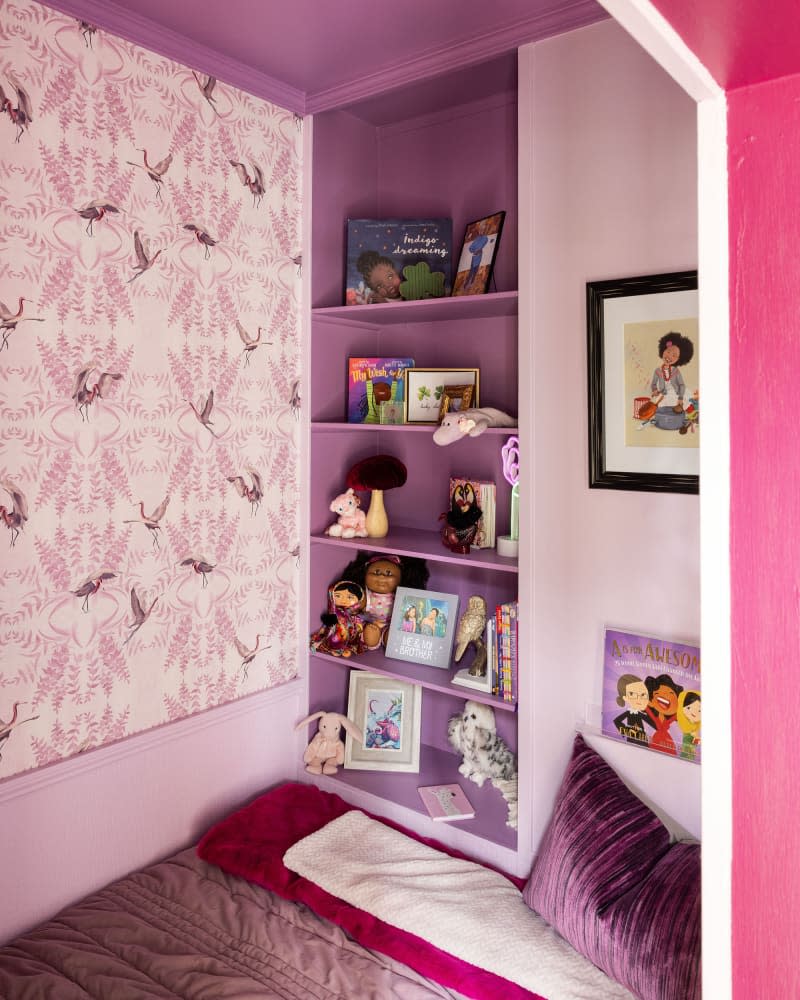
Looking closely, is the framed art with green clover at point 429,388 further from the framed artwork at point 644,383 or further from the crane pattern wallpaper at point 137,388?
the framed artwork at point 644,383

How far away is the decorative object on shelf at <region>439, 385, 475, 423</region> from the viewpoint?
7.68 ft

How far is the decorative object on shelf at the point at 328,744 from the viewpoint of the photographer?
2.52 meters

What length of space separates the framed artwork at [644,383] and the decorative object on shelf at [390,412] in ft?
2.41

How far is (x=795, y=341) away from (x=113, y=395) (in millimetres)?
1682

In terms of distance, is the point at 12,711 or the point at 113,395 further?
the point at 113,395

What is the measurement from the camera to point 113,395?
2.01 metres

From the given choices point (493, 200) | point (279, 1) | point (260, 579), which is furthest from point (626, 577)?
point (279, 1)

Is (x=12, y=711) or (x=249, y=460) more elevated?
(x=249, y=460)

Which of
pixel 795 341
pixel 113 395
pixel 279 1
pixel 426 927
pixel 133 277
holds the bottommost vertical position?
pixel 426 927

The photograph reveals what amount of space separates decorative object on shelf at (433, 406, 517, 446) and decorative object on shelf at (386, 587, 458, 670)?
1.87ft

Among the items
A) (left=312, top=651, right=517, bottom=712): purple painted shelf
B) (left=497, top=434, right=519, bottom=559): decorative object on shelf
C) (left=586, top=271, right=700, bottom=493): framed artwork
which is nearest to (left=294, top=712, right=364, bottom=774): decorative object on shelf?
(left=312, top=651, right=517, bottom=712): purple painted shelf

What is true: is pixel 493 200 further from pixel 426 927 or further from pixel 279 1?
pixel 426 927

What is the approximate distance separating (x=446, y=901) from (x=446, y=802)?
39cm

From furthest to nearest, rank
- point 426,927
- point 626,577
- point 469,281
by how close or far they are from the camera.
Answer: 1. point 469,281
2. point 626,577
3. point 426,927
